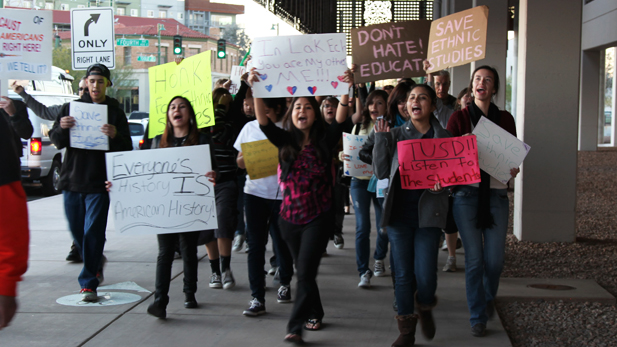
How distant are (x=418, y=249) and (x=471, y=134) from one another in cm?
94

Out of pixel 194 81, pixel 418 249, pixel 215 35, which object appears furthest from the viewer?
pixel 215 35

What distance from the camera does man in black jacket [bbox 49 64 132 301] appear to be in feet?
18.3

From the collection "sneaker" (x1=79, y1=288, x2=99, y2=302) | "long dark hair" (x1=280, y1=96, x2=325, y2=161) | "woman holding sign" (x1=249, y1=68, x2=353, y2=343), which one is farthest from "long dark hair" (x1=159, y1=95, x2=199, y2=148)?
"sneaker" (x1=79, y1=288, x2=99, y2=302)

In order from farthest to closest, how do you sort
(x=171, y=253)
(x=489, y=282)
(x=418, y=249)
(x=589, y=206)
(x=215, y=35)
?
(x=215, y=35)
(x=589, y=206)
(x=171, y=253)
(x=489, y=282)
(x=418, y=249)

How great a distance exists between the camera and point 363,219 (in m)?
6.31

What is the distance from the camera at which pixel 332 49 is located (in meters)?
5.21

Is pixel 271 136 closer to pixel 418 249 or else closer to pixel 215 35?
pixel 418 249

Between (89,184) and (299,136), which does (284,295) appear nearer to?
(299,136)

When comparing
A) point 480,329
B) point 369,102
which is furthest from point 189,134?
point 480,329

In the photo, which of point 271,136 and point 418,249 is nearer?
point 418,249

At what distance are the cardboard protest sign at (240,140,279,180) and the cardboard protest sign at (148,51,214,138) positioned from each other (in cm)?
43

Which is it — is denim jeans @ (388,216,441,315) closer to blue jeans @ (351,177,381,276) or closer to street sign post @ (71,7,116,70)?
blue jeans @ (351,177,381,276)

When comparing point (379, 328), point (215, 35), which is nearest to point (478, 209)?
point (379, 328)

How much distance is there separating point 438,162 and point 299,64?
145 centimetres
